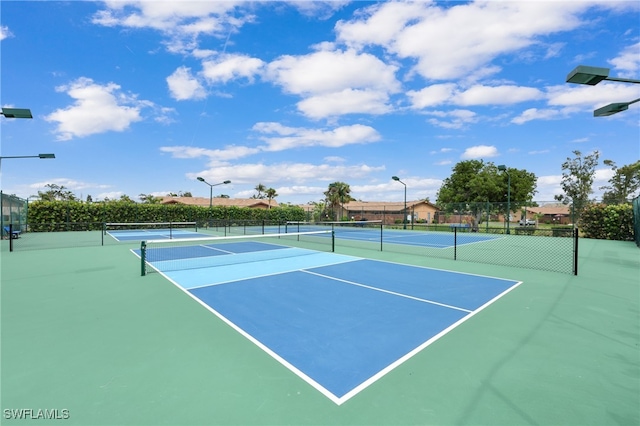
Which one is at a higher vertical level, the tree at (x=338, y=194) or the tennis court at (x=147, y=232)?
the tree at (x=338, y=194)

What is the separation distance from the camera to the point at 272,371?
136 inches

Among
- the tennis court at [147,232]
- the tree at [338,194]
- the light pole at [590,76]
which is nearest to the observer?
the light pole at [590,76]

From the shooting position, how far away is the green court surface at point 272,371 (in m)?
2.73

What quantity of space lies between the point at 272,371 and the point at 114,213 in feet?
104

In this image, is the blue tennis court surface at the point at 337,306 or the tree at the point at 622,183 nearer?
the blue tennis court surface at the point at 337,306

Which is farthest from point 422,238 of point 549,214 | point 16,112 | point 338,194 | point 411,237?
point 338,194

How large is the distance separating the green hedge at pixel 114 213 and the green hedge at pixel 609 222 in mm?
25294

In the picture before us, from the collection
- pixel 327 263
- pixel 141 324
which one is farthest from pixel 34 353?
pixel 327 263

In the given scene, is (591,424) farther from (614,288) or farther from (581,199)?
(581,199)

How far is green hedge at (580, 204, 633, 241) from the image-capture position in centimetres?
1939

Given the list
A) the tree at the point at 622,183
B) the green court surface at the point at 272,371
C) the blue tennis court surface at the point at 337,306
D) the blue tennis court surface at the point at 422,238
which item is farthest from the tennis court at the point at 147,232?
the tree at the point at 622,183

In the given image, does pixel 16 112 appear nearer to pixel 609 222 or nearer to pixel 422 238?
pixel 422 238

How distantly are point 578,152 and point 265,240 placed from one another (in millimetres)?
46034

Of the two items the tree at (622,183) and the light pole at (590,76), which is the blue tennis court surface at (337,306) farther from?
the tree at (622,183)
